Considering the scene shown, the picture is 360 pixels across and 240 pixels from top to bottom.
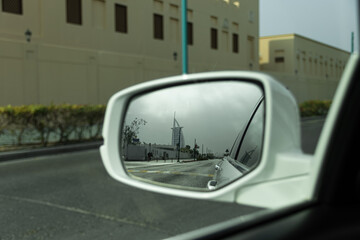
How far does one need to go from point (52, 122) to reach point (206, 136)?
10537 millimetres

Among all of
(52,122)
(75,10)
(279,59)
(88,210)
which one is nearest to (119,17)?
(279,59)

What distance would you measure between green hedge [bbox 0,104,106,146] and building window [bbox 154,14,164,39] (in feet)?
28.9

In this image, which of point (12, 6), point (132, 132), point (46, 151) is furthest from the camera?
point (12, 6)

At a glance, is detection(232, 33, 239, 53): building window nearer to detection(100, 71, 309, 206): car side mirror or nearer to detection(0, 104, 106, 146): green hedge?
detection(100, 71, 309, 206): car side mirror

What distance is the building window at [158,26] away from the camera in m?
1.79

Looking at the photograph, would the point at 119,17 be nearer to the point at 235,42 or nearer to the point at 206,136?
the point at 235,42

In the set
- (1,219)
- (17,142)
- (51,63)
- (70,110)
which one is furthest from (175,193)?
(51,63)

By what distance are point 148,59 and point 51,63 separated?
10965mm

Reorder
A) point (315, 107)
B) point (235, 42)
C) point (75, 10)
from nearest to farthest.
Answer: point (315, 107) → point (235, 42) → point (75, 10)

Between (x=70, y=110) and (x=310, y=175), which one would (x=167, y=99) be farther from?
(x=70, y=110)

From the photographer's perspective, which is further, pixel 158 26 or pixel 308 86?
pixel 158 26

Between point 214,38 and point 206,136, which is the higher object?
point 214,38

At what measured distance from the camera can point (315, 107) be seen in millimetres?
875

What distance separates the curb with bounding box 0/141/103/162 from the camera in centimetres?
868
